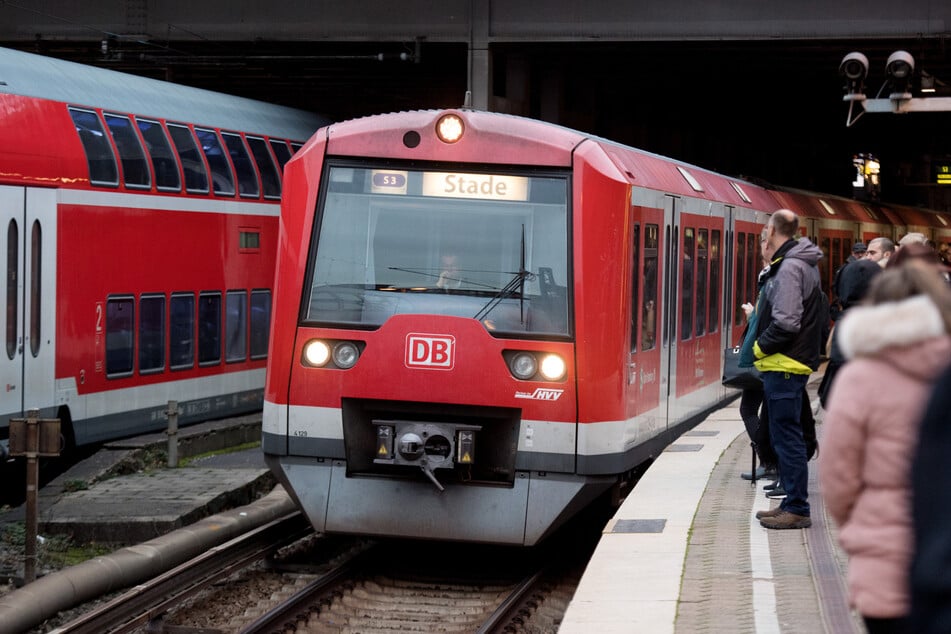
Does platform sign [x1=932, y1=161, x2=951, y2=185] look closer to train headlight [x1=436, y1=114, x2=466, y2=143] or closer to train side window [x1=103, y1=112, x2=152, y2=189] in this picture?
train side window [x1=103, y1=112, x2=152, y2=189]

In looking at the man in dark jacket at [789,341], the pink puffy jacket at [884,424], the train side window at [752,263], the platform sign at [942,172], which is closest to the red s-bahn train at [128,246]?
the train side window at [752,263]

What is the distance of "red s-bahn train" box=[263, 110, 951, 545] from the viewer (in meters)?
9.09

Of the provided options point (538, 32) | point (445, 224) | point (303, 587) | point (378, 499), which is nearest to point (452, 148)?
point (445, 224)

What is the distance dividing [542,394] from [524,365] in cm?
21

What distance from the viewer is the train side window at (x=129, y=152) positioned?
1430cm

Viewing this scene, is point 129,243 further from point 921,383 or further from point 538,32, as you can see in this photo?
point 921,383

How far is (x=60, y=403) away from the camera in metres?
13.3

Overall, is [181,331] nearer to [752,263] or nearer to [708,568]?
[752,263]

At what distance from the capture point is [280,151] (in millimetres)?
18062

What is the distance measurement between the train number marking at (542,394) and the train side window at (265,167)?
29.1 ft

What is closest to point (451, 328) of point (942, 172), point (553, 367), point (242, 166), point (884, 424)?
point (553, 367)

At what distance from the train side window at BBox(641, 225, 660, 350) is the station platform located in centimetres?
102

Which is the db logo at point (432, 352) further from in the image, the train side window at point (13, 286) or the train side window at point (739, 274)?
the train side window at point (739, 274)

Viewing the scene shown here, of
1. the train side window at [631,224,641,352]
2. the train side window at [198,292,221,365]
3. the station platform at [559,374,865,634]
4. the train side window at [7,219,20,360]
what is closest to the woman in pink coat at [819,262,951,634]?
the station platform at [559,374,865,634]
